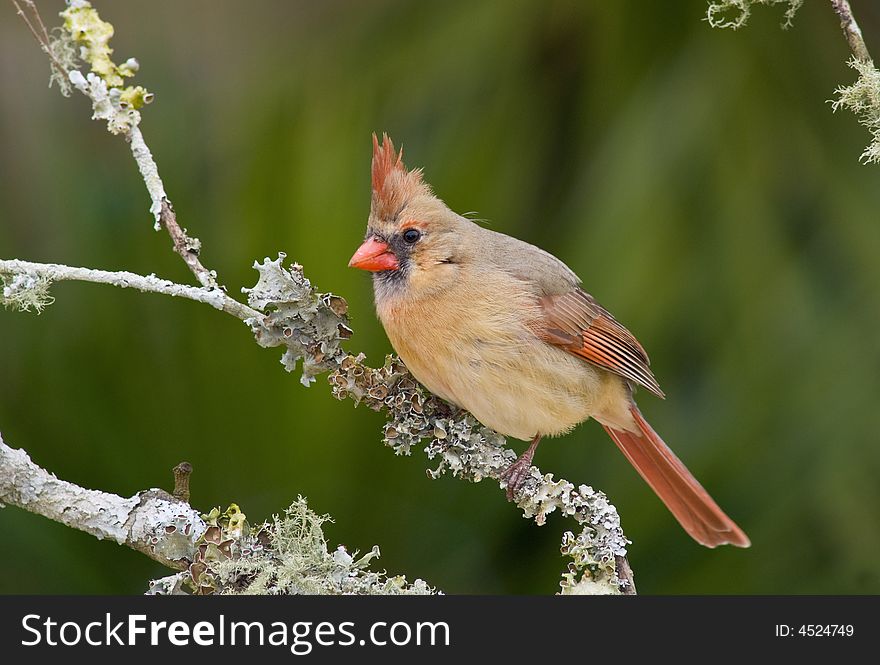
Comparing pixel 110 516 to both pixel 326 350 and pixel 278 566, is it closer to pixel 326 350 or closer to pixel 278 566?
pixel 278 566

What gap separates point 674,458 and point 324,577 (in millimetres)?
1071

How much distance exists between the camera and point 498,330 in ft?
7.61

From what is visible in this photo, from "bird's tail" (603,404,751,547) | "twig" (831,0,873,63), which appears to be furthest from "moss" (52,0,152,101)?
"bird's tail" (603,404,751,547)

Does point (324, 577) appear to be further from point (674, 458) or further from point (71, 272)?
point (674, 458)

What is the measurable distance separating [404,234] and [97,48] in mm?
769

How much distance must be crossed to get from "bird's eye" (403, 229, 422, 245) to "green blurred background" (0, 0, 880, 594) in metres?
0.31

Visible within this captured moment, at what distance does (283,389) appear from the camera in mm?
2574

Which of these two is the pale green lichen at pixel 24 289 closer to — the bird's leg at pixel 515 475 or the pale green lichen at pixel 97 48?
the pale green lichen at pixel 97 48

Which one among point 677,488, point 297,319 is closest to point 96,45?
point 297,319

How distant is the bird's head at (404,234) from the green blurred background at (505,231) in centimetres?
29

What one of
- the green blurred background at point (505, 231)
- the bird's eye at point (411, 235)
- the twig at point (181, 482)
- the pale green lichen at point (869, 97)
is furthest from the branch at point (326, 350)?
the pale green lichen at point (869, 97)

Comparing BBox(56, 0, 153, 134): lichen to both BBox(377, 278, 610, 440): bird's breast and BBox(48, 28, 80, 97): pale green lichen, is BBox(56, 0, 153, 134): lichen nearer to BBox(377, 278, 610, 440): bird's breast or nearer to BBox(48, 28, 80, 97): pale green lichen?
BBox(48, 28, 80, 97): pale green lichen

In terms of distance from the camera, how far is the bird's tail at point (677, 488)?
244 centimetres

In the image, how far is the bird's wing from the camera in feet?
7.98
